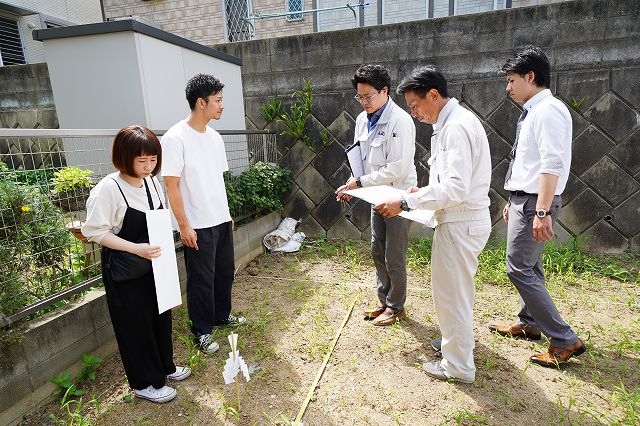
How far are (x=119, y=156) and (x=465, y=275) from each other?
74.1 inches

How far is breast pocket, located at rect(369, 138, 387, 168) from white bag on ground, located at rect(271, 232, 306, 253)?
216cm

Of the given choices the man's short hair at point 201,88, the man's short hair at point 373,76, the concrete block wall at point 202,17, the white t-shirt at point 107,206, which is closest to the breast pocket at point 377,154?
the man's short hair at point 373,76

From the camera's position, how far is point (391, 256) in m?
2.68

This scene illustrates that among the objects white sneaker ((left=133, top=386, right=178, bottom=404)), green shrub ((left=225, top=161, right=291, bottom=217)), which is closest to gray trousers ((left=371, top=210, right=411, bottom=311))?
white sneaker ((left=133, top=386, right=178, bottom=404))

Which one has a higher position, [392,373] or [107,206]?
[107,206]

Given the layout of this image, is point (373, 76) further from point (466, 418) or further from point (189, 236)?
point (466, 418)

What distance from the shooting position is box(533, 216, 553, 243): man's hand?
2.11 metres

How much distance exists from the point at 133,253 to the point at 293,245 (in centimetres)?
285

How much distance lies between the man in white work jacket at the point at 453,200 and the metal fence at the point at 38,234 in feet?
6.47

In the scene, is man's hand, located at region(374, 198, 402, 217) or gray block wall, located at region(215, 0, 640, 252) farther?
gray block wall, located at region(215, 0, 640, 252)

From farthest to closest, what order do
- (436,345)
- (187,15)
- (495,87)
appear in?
(187,15) → (495,87) → (436,345)

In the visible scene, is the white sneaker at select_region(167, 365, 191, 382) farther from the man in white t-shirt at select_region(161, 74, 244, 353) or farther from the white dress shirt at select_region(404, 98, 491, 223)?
A: the white dress shirt at select_region(404, 98, 491, 223)

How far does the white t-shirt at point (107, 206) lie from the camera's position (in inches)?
69.7

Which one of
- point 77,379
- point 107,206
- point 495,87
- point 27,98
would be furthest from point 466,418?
point 27,98
